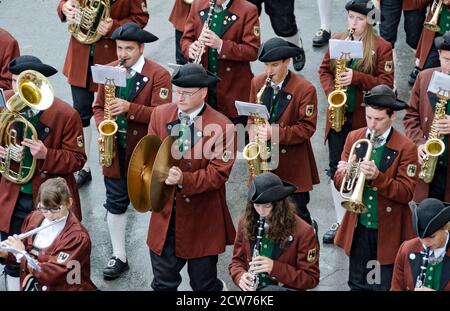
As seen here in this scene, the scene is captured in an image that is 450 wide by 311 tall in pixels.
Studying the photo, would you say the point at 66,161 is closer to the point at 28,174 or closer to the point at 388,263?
the point at 28,174

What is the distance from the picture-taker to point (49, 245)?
34.3 feet

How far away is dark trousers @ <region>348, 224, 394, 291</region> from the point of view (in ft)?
36.6

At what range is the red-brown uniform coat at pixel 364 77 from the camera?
1225 centimetres

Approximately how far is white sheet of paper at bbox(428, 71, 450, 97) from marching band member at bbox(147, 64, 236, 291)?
1.89 meters

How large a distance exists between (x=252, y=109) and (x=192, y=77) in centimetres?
68

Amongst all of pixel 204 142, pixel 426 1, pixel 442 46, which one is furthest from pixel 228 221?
pixel 426 1

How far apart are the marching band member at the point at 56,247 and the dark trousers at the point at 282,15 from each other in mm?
5366

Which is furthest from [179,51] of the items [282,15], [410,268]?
[410,268]

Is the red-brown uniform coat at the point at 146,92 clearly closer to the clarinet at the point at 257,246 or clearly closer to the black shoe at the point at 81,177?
the black shoe at the point at 81,177

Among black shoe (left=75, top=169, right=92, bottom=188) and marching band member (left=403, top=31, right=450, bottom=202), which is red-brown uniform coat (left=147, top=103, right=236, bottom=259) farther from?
black shoe (left=75, top=169, right=92, bottom=188)

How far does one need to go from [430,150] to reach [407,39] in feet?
13.0
